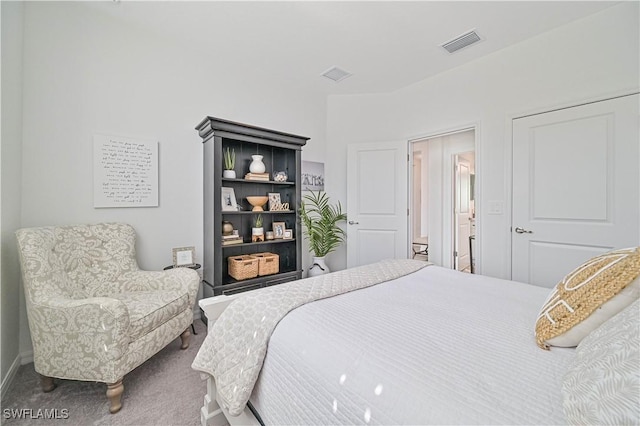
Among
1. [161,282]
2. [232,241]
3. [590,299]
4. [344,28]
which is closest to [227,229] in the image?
[232,241]

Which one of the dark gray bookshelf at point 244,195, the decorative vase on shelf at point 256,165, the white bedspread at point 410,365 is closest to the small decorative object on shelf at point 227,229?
the dark gray bookshelf at point 244,195

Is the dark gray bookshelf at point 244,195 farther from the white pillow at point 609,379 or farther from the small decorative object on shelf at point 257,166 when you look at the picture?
the white pillow at point 609,379

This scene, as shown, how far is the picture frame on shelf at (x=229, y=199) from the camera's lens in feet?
9.41

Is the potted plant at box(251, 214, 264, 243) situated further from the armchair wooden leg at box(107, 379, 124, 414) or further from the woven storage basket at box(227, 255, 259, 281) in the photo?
the armchair wooden leg at box(107, 379, 124, 414)

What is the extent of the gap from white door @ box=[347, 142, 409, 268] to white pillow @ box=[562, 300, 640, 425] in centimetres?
287

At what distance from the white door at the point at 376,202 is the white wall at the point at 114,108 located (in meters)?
1.60

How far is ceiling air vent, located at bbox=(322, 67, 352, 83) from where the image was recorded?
3.22 m

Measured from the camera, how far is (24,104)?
78.9 inches

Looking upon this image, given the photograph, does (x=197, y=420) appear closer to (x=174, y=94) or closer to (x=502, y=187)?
(x=174, y=94)

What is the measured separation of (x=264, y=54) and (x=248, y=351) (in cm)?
290

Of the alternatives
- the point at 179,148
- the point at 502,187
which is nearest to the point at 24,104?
the point at 179,148

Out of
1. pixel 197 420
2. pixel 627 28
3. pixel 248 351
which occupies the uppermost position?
pixel 627 28

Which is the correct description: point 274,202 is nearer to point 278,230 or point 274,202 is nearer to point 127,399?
point 278,230

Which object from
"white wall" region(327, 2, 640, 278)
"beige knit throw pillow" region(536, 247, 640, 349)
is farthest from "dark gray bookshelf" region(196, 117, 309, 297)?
"beige knit throw pillow" region(536, 247, 640, 349)
